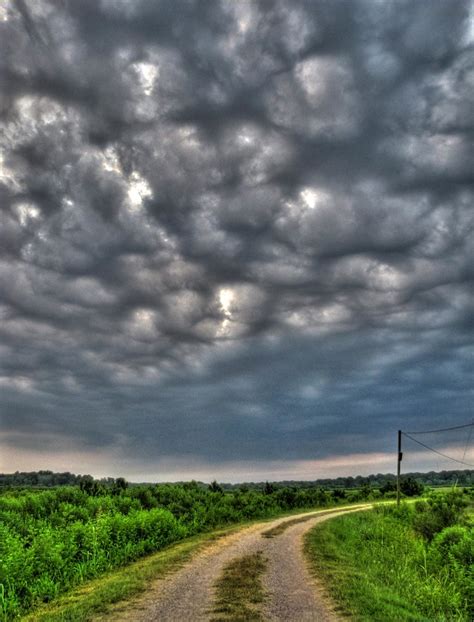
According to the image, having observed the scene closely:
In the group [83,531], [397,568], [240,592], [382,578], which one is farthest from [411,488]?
[240,592]

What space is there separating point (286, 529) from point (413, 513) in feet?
55.9

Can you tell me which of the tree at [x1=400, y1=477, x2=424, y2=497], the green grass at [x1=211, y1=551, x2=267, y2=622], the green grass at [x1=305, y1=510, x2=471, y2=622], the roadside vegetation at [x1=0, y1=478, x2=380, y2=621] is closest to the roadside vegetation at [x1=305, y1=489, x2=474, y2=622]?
the green grass at [x1=305, y1=510, x2=471, y2=622]

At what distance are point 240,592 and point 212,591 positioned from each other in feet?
2.42

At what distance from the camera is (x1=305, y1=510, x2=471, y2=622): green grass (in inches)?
461

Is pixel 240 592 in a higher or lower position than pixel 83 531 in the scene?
lower

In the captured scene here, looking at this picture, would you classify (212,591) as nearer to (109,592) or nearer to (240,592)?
(240,592)

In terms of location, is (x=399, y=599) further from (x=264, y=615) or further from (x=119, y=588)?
(x=119, y=588)

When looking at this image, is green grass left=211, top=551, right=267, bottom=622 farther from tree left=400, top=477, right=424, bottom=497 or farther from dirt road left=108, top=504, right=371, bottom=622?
tree left=400, top=477, right=424, bottom=497

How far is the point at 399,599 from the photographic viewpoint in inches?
500

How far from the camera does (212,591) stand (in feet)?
42.3

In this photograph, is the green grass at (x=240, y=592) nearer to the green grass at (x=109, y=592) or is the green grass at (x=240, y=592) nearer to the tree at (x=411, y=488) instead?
the green grass at (x=109, y=592)

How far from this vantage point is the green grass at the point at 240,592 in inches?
423

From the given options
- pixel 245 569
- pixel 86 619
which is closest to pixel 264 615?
pixel 86 619

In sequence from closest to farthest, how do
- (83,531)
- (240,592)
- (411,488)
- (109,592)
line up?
(109,592) < (240,592) < (83,531) < (411,488)
